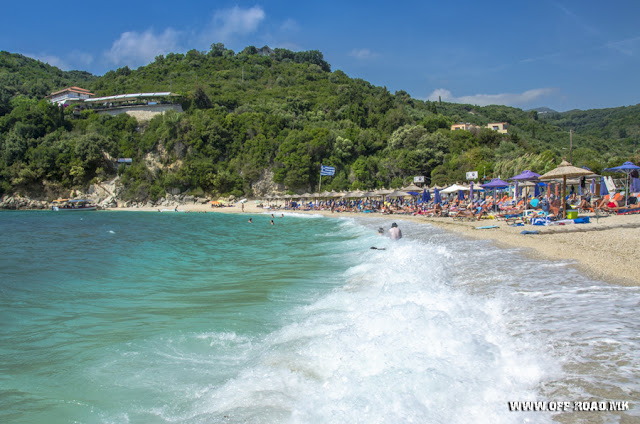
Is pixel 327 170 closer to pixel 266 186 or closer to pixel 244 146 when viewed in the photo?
pixel 266 186

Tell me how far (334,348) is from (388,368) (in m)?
0.79

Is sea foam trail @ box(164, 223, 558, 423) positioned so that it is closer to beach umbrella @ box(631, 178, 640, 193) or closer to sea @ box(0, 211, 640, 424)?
sea @ box(0, 211, 640, 424)

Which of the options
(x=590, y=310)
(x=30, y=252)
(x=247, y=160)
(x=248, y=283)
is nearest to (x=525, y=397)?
(x=590, y=310)

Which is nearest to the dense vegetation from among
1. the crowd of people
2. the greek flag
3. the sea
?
the greek flag

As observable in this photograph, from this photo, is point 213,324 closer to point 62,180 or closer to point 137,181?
point 137,181

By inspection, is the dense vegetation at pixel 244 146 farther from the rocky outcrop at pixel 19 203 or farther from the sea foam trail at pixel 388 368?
the sea foam trail at pixel 388 368

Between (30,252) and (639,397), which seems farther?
(30,252)

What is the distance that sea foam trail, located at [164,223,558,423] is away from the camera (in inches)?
111

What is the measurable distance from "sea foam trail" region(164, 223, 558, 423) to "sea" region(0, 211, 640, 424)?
0.02 m

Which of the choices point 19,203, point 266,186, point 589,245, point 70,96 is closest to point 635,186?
point 589,245

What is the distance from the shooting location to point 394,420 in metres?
2.66

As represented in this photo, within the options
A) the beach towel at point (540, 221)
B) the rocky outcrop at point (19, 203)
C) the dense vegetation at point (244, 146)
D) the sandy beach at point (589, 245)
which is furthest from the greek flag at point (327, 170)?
the rocky outcrop at point (19, 203)

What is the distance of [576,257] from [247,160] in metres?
52.4

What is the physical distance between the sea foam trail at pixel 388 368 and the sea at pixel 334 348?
2cm
